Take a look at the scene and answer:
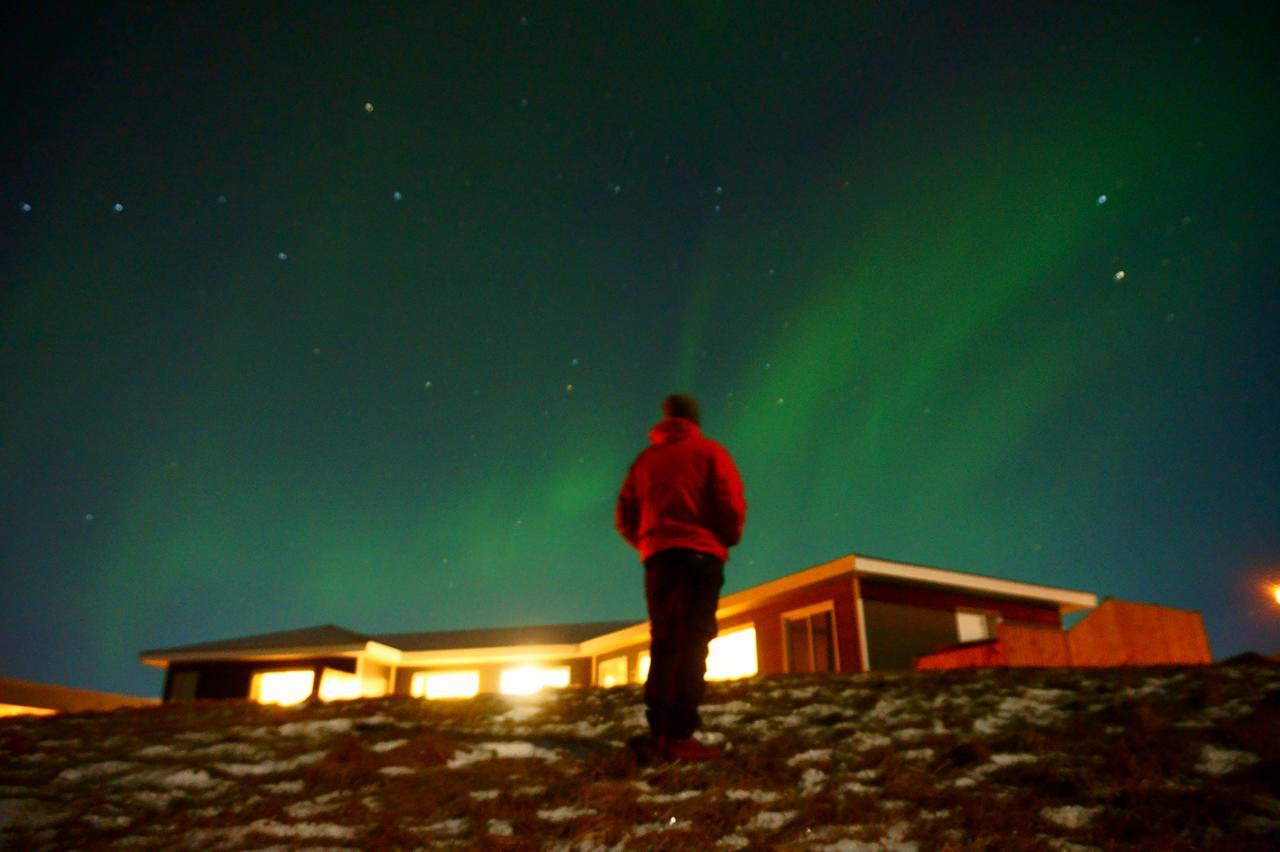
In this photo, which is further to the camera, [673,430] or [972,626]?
[972,626]

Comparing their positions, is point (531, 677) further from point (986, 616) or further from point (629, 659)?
point (986, 616)

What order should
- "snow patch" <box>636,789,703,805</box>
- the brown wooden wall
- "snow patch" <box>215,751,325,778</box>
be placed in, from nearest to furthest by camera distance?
"snow patch" <box>636,789,703,805</box> → "snow patch" <box>215,751,325,778</box> → the brown wooden wall

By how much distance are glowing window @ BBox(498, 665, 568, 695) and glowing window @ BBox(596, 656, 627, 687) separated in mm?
1172

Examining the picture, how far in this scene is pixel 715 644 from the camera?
21.2 meters

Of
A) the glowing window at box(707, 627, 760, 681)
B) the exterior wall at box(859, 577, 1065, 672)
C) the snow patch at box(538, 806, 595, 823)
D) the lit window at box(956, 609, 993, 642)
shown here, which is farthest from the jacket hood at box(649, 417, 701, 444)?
the lit window at box(956, 609, 993, 642)

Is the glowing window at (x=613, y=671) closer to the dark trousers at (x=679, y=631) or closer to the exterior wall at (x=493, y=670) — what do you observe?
the exterior wall at (x=493, y=670)

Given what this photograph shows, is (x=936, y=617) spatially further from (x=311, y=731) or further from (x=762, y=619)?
(x=311, y=731)

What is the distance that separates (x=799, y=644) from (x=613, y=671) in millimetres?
7251

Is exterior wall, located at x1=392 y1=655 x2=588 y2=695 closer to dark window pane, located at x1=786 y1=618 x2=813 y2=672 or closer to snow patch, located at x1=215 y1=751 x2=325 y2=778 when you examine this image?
dark window pane, located at x1=786 y1=618 x2=813 y2=672

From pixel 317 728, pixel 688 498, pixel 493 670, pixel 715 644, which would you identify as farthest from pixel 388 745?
pixel 493 670

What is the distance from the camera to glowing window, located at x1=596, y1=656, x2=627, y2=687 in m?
24.4

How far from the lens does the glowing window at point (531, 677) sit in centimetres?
2562

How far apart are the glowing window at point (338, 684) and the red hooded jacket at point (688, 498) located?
20.8 m

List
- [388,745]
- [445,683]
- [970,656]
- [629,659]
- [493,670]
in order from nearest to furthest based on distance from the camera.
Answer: [388,745], [970,656], [629,659], [493,670], [445,683]
